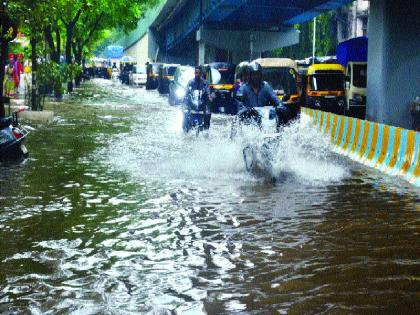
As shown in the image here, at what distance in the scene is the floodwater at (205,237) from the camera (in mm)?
5832

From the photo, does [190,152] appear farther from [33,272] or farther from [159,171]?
[33,272]

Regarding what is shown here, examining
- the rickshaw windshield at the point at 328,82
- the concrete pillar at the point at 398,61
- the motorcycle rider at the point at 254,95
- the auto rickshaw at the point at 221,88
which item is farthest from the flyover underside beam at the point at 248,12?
the motorcycle rider at the point at 254,95

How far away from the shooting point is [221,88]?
3466 centimetres

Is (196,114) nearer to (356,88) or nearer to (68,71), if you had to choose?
(68,71)

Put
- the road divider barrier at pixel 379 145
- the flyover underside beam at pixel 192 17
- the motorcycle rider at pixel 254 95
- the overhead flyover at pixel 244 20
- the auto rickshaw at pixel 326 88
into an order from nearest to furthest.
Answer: the motorcycle rider at pixel 254 95 < the road divider barrier at pixel 379 145 < the auto rickshaw at pixel 326 88 < the overhead flyover at pixel 244 20 < the flyover underside beam at pixel 192 17

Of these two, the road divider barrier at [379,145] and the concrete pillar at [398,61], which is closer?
the road divider barrier at [379,145]

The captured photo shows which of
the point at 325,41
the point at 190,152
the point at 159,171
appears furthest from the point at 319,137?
the point at 325,41

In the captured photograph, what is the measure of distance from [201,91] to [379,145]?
275 inches

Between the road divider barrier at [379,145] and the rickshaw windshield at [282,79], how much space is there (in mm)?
8194

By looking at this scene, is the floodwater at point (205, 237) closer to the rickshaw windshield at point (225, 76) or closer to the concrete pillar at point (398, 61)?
the concrete pillar at point (398, 61)

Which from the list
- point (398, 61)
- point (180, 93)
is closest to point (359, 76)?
point (180, 93)

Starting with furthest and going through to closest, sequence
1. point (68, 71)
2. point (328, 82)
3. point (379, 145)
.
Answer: point (328, 82) → point (68, 71) → point (379, 145)

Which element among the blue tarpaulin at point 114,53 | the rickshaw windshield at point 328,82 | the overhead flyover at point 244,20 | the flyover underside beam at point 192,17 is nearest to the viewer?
the rickshaw windshield at point 328,82

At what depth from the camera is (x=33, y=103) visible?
26406mm
